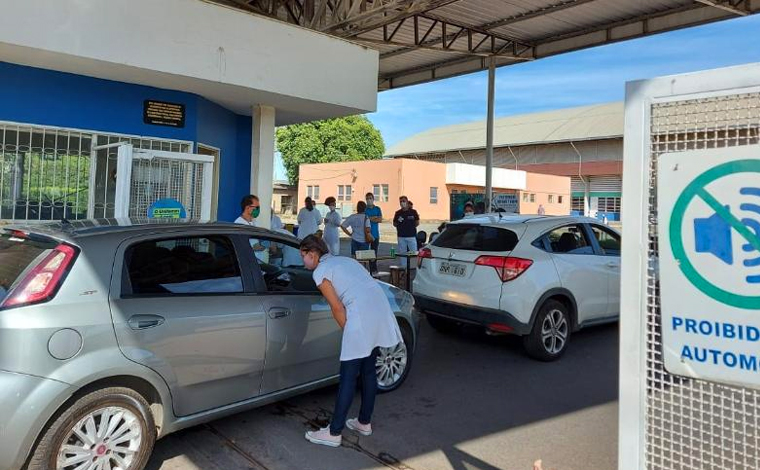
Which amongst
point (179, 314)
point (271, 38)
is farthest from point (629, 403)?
point (271, 38)

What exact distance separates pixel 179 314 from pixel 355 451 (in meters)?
1.51

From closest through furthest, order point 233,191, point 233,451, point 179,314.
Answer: point 179,314, point 233,451, point 233,191

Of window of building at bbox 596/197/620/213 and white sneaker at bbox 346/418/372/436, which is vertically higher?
window of building at bbox 596/197/620/213

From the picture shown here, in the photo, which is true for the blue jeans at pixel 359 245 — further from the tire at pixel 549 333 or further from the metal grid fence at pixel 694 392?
the metal grid fence at pixel 694 392

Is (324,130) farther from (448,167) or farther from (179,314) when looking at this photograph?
(179,314)

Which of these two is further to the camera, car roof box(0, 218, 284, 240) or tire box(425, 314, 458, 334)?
tire box(425, 314, 458, 334)

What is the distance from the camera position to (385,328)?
396cm

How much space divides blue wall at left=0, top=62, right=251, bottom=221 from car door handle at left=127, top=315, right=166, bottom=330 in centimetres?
519

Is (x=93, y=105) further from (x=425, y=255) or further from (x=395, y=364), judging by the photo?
(x=395, y=364)

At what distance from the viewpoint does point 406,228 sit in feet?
40.1

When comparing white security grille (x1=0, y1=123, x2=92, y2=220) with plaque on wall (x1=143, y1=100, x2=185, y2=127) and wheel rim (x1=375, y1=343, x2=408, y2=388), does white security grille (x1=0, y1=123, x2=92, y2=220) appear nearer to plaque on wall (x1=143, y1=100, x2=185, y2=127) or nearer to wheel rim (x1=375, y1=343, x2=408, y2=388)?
plaque on wall (x1=143, y1=100, x2=185, y2=127)

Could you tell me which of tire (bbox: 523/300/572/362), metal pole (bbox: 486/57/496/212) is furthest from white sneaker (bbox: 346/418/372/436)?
metal pole (bbox: 486/57/496/212)

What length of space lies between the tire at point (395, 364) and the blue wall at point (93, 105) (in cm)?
522

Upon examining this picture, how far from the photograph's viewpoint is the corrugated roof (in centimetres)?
4769
